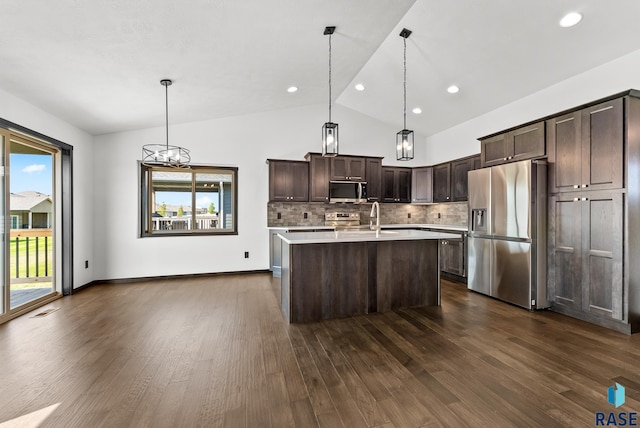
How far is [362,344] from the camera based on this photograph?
2.61 metres

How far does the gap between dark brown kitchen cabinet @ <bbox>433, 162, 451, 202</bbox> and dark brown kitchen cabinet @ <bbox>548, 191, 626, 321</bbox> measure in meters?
2.20

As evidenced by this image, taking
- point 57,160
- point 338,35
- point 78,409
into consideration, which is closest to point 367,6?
point 338,35

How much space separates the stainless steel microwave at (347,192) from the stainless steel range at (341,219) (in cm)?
35

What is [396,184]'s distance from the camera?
6.23m

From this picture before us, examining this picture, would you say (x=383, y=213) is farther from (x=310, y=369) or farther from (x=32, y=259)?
(x=32, y=259)

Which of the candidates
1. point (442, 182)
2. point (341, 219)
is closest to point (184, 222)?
point (341, 219)

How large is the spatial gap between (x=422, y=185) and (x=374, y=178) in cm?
111

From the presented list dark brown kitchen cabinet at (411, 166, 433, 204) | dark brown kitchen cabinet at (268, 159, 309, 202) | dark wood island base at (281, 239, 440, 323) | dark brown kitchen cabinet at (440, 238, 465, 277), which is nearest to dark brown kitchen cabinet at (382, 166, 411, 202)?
dark brown kitchen cabinet at (411, 166, 433, 204)

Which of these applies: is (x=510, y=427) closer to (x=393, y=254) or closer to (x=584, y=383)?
(x=584, y=383)

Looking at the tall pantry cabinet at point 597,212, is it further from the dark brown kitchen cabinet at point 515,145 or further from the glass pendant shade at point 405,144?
the glass pendant shade at point 405,144

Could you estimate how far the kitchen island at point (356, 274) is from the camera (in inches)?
126

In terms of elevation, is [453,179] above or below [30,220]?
above

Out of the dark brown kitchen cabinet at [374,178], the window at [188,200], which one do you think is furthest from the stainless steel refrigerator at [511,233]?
the window at [188,200]

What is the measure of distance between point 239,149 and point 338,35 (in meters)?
2.91
